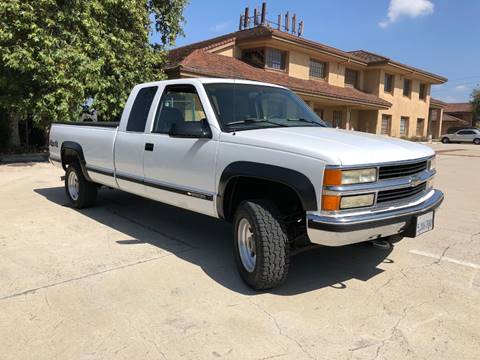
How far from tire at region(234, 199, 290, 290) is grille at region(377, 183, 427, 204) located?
883mm

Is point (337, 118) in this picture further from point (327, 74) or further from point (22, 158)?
point (22, 158)

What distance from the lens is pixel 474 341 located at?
127 inches

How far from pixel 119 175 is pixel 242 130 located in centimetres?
235

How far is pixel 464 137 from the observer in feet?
140

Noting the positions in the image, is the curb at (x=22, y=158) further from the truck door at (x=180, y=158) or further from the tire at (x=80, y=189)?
the truck door at (x=180, y=158)

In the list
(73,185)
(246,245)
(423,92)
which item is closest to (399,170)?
(246,245)

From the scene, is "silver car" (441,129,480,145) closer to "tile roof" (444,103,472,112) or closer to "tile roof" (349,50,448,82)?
"tile roof" (349,50,448,82)

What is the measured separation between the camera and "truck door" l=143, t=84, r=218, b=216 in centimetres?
450

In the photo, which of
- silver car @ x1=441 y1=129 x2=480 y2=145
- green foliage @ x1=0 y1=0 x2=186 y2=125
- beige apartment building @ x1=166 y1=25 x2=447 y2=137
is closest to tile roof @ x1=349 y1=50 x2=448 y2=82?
beige apartment building @ x1=166 y1=25 x2=447 y2=137

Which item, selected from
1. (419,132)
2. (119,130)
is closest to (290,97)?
(119,130)

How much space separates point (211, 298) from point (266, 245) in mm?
695

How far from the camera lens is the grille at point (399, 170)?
3717 mm

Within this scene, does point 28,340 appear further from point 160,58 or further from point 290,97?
point 160,58

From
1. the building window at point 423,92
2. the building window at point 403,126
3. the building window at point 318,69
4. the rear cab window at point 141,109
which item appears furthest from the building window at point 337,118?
the rear cab window at point 141,109
